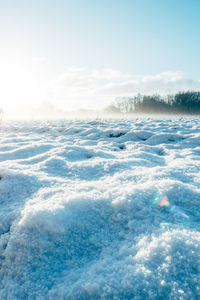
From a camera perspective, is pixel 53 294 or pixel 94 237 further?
pixel 94 237

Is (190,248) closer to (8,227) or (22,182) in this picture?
(8,227)

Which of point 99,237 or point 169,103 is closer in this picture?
point 99,237

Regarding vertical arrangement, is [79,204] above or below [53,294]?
above

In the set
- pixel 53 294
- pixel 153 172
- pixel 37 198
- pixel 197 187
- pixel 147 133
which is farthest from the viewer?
pixel 147 133

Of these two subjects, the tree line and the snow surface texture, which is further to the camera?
the tree line

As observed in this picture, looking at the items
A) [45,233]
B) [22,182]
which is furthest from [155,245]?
[22,182]

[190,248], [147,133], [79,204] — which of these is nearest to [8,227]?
[79,204]

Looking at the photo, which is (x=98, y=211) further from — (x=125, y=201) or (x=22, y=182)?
(x=22, y=182)

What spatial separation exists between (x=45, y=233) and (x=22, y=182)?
24.7 inches

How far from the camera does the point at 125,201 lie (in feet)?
3.34

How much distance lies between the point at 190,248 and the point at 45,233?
569 mm

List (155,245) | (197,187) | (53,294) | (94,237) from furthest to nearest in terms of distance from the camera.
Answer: (197,187) < (94,237) < (155,245) < (53,294)

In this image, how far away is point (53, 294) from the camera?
612 mm

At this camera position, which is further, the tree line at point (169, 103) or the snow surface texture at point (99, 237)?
the tree line at point (169, 103)
